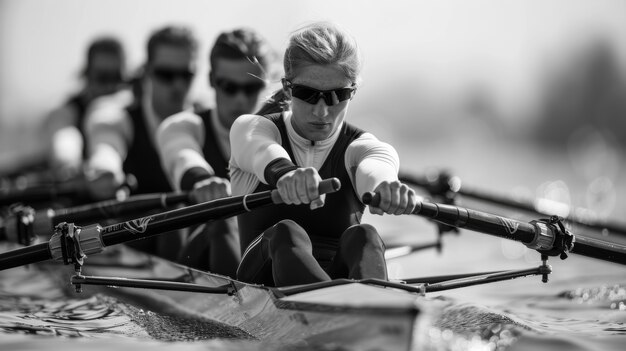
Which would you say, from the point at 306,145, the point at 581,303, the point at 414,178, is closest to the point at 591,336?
the point at 581,303

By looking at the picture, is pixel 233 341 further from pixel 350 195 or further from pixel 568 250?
pixel 568 250

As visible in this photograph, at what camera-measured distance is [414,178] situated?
7.13 meters

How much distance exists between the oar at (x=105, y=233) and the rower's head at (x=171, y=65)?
2.47m

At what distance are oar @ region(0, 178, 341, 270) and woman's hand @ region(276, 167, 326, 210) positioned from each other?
441 millimetres

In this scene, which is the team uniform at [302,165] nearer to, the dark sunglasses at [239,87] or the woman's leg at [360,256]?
the woman's leg at [360,256]

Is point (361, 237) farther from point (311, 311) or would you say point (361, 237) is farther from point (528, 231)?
point (528, 231)

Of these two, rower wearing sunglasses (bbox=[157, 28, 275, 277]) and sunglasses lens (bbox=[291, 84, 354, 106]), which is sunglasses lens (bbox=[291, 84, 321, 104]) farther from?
rower wearing sunglasses (bbox=[157, 28, 275, 277])

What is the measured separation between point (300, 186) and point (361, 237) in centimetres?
34

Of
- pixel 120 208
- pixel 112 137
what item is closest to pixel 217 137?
pixel 120 208

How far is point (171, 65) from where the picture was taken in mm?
6531

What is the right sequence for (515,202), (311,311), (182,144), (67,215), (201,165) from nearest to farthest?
(311,311), (201,165), (182,144), (67,215), (515,202)

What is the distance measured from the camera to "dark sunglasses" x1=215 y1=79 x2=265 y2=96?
5375 millimetres

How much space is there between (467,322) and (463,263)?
2918 mm

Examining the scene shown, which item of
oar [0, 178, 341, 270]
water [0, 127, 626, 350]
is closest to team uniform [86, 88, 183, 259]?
water [0, 127, 626, 350]
